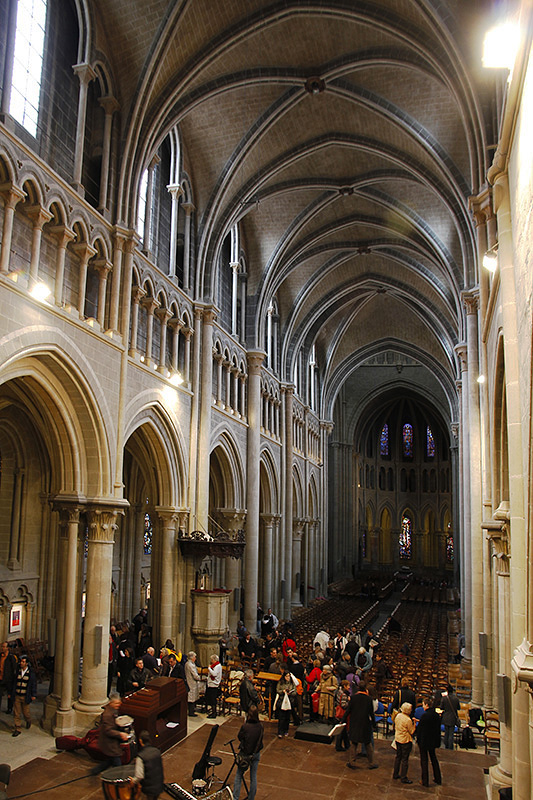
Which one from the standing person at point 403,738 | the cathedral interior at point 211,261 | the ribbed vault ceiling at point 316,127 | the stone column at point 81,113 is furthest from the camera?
the ribbed vault ceiling at point 316,127

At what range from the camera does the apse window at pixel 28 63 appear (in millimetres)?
12750

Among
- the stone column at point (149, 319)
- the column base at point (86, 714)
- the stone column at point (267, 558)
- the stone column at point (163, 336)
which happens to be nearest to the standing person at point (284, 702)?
the column base at point (86, 714)

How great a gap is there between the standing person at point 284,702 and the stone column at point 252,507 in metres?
11.9

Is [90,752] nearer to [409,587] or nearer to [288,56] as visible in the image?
[288,56]

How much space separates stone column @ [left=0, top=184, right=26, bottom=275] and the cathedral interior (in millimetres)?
34

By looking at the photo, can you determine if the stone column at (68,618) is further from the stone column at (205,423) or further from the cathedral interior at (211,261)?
the stone column at (205,423)

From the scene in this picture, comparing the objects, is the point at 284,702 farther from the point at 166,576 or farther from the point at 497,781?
the point at 166,576

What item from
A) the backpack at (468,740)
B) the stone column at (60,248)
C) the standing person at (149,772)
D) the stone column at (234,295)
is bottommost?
the backpack at (468,740)

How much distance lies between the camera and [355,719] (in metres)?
10.8

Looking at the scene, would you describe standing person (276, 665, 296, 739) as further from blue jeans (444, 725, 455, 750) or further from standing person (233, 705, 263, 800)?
standing person (233, 705, 263, 800)

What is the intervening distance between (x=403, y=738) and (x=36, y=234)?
11.2 meters

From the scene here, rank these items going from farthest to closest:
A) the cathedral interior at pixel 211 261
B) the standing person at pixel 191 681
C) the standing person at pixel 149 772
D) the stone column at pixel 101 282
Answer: the stone column at pixel 101 282 → the standing person at pixel 191 681 → the cathedral interior at pixel 211 261 → the standing person at pixel 149 772

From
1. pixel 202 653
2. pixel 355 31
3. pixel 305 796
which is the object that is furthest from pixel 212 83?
pixel 305 796

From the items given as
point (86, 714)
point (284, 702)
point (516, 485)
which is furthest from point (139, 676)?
point (516, 485)
